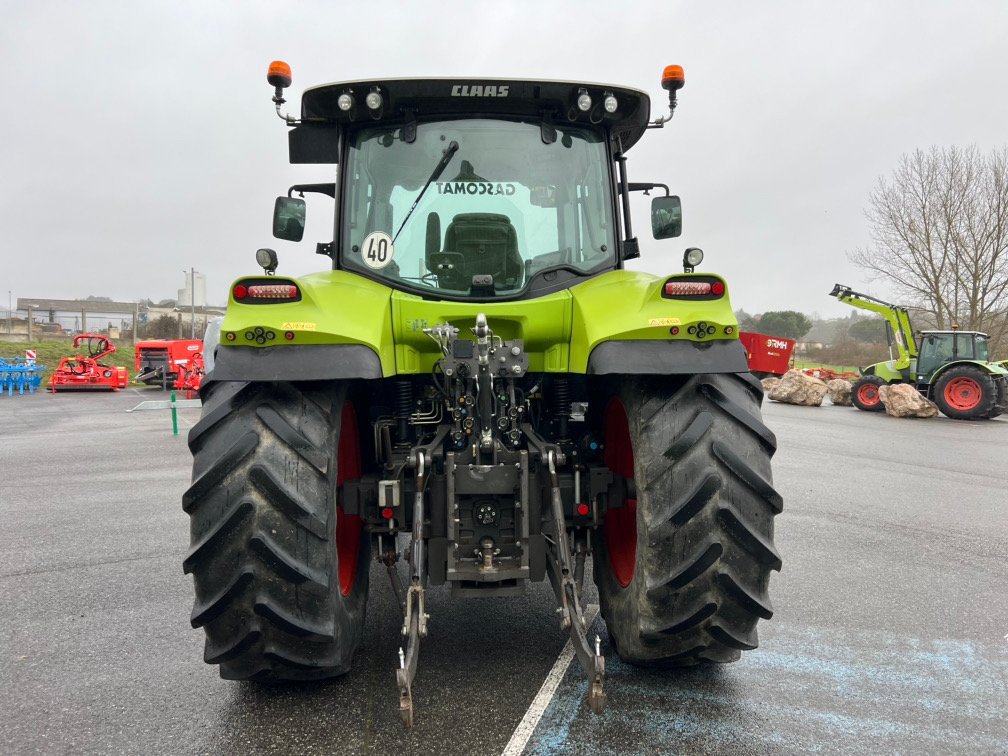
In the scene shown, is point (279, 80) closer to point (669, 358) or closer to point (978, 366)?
point (669, 358)

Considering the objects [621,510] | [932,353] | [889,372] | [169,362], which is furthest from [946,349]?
[169,362]

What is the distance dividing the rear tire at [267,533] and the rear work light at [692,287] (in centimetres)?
141

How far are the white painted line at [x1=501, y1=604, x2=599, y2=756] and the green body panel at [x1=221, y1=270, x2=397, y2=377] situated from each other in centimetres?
149

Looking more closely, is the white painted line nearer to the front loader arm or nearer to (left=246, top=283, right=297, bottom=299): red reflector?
(left=246, top=283, right=297, bottom=299): red reflector

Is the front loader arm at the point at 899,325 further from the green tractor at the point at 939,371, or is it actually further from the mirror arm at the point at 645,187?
the mirror arm at the point at 645,187

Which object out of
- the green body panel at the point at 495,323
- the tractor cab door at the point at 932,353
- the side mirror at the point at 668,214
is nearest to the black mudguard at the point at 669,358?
the green body panel at the point at 495,323

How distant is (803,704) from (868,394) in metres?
18.3

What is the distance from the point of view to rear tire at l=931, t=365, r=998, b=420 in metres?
16.4

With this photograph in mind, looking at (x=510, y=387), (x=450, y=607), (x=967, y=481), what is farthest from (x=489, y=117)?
(x=967, y=481)

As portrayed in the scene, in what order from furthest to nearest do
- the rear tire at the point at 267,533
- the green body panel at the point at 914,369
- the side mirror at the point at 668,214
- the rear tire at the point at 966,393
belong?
1. the green body panel at the point at 914,369
2. the rear tire at the point at 966,393
3. the side mirror at the point at 668,214
4. the rear tire at the point at 267,533

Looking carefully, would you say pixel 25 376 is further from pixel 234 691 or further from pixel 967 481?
pixel 967 481

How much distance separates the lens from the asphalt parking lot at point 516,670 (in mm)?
2580

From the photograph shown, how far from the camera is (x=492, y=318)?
302 cm

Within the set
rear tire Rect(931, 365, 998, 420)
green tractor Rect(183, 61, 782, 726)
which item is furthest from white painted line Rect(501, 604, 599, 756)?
rear tire Rect(931, 365, 998, 420)
